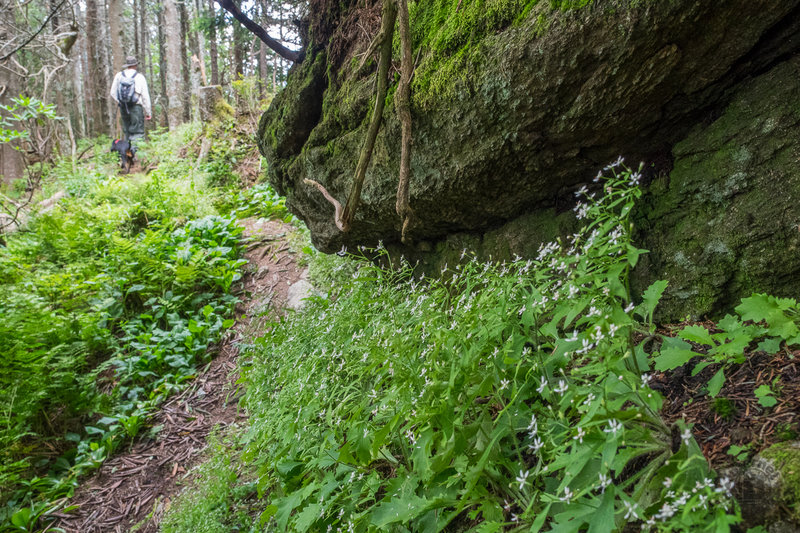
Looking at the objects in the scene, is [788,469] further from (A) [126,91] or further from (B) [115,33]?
(B) [115,33]

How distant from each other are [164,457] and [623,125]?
4.95 metres

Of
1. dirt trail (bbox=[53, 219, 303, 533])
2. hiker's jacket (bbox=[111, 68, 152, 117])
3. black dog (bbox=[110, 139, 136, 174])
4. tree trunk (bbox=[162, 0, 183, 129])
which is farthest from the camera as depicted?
tree trunk (bbox=[162, 0, 183, 129])

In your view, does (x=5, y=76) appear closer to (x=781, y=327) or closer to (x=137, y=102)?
(x=137, y=102)

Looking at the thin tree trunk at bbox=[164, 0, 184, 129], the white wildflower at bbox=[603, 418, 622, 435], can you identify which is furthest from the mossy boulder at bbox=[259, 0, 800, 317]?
the thin tree trunk at bbox=[164, 0, 184, 129]

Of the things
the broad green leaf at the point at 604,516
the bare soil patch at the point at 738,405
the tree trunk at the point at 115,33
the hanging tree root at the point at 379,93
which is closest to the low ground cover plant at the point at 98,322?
the hanging tree root at the point at 379,93

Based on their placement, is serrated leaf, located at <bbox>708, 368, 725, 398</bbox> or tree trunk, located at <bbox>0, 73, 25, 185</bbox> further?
tree trunk, located at <bbox>0, 73, 25, 185</bbox>

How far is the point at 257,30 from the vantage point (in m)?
4.30

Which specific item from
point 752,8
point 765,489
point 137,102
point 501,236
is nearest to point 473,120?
point 501,236

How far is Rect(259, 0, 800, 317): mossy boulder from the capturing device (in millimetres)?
1900

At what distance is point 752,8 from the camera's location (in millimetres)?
1841

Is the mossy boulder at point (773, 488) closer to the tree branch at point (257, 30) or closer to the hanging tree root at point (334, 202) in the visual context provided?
the hanging tree root at point (334, 202)

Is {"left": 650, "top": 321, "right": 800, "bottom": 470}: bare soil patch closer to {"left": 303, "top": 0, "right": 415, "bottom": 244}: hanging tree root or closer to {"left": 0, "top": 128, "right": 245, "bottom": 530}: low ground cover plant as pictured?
{"left": 303, "top": 0, "right": 415, "bottom": 244}: hanging tree root

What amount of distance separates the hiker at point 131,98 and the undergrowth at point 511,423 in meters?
11.8

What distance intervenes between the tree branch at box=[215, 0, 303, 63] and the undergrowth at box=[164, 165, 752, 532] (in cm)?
305
